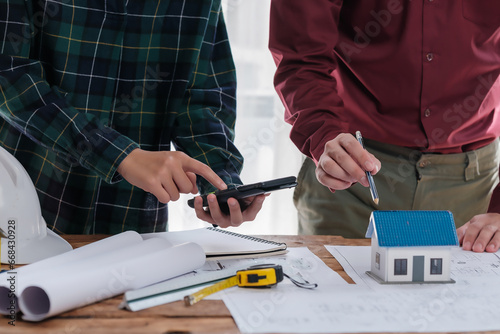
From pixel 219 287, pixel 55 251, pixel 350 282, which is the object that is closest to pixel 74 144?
pixel 55 251

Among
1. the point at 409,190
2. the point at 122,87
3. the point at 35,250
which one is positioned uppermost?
the point at 122,87

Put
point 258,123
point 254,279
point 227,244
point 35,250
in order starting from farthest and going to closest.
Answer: point 258,123 < point 227,244 < point 35,250 < point 254,279

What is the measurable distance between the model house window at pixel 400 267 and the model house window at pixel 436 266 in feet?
0.14

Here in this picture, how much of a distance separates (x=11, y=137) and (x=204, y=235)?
1.62ft

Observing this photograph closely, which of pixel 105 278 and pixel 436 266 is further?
pixel 436 266

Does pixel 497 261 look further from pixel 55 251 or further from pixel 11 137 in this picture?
pixel 11 137

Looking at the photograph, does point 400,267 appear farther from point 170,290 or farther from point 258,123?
point 258,123

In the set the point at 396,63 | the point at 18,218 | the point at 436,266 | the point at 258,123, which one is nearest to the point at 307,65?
the point at 396,63

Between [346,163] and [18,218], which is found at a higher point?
[346,163]

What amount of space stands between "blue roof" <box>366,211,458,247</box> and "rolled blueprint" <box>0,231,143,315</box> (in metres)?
0.40

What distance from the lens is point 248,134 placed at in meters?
2.32

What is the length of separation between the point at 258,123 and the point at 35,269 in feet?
5.45

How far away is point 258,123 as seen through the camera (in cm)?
233

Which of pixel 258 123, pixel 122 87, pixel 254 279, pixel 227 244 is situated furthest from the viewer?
pixel 258 123
